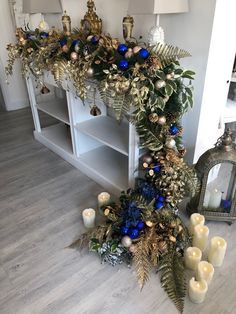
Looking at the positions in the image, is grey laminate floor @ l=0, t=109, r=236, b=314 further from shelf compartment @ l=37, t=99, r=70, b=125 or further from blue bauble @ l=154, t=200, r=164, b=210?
shelf compartment @ l=37, t=99, r=70, b=125

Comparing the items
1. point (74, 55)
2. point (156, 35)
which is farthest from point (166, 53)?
point (74, 55)

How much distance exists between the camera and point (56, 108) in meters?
2.57

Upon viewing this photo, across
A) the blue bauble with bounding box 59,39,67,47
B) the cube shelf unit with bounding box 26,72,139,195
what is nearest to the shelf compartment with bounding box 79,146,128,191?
the cube shelf unit with bounding box 26,72,139,195

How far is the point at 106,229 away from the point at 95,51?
3.47 feet

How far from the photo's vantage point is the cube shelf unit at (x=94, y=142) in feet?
6.29

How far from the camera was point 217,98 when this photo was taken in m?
1.78

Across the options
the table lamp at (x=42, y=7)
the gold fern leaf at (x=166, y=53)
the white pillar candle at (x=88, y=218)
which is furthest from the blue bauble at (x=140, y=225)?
the table lamp at (x=42, y=7)

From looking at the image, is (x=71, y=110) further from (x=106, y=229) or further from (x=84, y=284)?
(x=84, y=284)

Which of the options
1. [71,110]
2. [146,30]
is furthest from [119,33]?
[71,110]

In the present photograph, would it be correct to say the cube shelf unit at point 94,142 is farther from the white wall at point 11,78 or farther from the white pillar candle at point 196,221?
the white wall at point 11,78

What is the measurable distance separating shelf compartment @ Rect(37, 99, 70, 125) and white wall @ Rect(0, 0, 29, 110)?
3.90ft

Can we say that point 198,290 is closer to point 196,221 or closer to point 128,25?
point 196,221

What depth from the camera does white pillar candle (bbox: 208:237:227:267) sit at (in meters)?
1.38

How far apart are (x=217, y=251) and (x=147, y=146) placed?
26.9 inches
